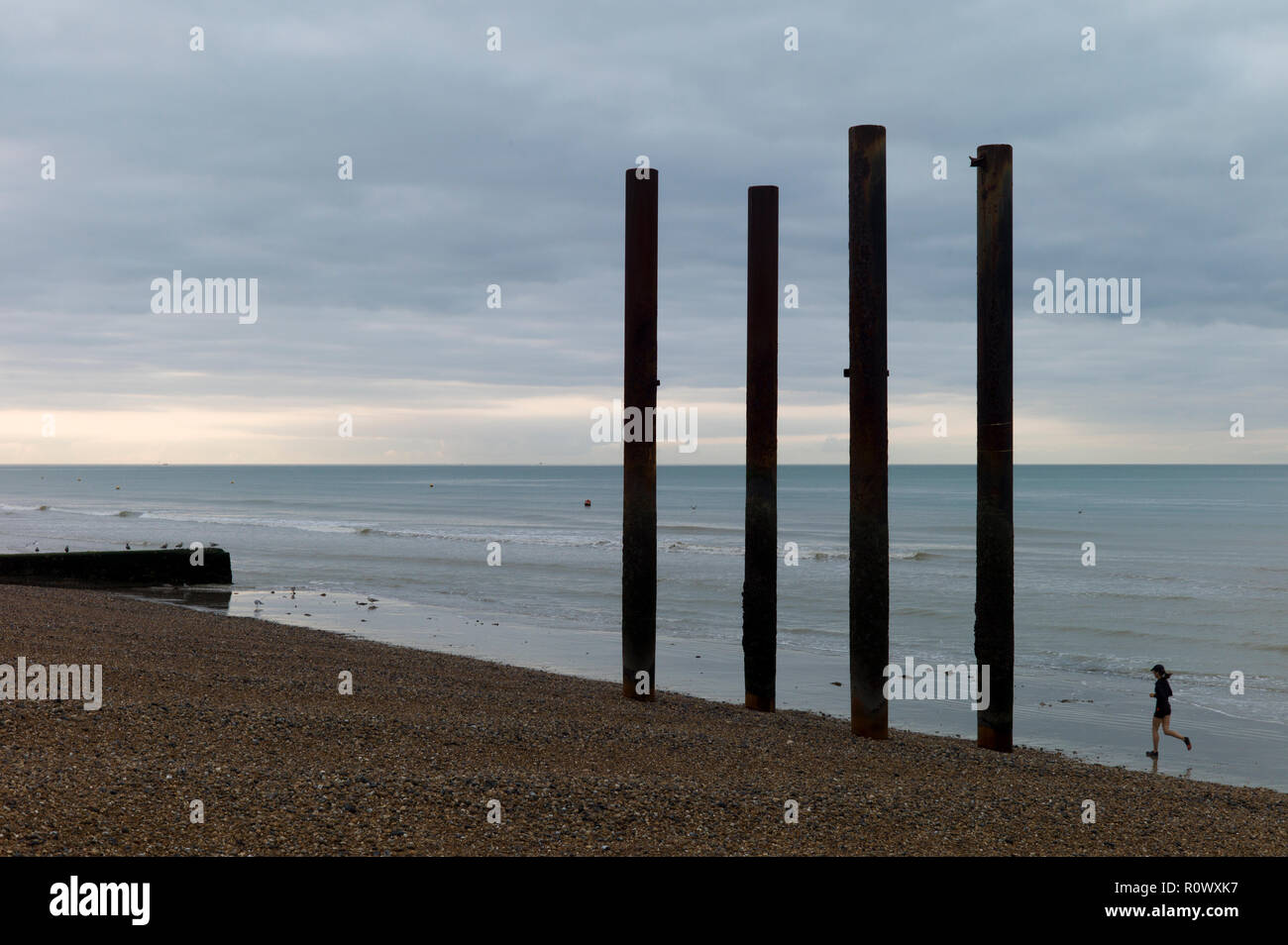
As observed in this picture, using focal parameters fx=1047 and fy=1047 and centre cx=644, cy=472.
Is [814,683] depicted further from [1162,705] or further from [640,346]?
[640,346]

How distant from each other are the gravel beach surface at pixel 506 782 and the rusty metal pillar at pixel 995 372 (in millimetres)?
1971

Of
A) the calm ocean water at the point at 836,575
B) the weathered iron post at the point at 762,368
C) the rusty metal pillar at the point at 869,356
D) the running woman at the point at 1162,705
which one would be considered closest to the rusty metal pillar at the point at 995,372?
the rusty metal pillar at the point at 869,356

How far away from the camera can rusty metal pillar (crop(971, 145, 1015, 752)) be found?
10.5 m

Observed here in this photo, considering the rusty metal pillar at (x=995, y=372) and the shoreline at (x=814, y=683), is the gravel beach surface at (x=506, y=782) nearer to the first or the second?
the shoreline at (x=814, y=683)

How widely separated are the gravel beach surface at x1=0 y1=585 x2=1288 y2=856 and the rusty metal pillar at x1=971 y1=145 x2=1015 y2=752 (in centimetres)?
197

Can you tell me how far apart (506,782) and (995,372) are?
6346mm

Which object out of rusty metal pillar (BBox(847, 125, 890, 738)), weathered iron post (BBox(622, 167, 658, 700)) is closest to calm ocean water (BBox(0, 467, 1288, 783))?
weathered iron post (BBox(622, 167, 658, 700))

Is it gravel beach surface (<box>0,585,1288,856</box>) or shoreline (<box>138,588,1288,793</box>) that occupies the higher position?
gravel beach surface (<box>0,585,1288,856</box>)

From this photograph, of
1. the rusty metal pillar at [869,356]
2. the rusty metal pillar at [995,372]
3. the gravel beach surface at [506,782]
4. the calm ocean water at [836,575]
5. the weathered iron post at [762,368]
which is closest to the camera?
the gravel beach surface at [506,782]

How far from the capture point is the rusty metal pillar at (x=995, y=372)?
10.5m

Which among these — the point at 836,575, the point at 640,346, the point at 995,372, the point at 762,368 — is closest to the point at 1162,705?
the point at 995,372

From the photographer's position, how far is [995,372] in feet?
34.7

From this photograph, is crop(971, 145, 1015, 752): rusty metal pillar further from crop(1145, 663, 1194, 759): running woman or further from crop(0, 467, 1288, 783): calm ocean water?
crop(0, 467, 1288, 783): calm ocean water
